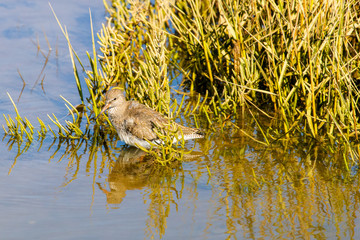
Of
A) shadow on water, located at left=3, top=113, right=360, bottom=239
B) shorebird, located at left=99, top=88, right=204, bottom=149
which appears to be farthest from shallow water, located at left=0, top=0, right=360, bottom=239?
shorebird, located at left=99, top=88, right=204, bottom=149

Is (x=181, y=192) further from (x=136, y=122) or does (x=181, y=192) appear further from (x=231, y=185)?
(x=136, y=122)

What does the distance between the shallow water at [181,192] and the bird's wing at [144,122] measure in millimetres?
248

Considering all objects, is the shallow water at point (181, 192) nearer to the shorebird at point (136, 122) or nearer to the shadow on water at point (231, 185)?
the shadow on water at point (231, 185)

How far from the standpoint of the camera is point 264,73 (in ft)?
19.9

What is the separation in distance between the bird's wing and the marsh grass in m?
0.19

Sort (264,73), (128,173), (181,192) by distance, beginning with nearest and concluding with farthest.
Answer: (181,192) → (128,173) → (264,73)

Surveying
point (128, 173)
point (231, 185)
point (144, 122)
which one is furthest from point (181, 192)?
point (144, 122)

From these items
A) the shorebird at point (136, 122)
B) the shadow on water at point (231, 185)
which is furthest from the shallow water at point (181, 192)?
the shorebird at point (136, 122)

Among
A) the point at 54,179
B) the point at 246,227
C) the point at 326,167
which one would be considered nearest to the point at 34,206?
Answer: the point at 54,179

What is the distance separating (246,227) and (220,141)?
6.85 ft

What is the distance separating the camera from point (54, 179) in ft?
17.5

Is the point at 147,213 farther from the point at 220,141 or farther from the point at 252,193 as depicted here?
the point at 220,141

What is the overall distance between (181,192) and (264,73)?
1.85 meters

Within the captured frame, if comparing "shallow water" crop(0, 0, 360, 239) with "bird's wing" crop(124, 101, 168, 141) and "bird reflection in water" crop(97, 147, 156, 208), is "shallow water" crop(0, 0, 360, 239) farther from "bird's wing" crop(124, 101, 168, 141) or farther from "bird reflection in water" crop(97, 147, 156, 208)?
"bird's wing" crop(124, 101, 168, 141)
